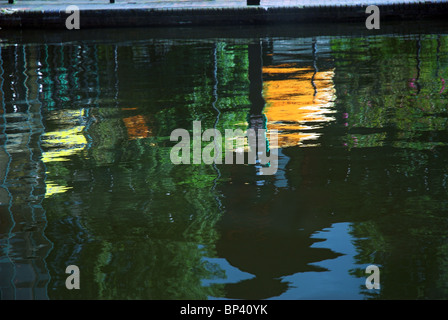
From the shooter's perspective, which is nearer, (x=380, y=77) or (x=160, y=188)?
(x=160, y=188)

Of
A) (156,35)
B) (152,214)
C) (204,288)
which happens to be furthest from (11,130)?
(156,35)

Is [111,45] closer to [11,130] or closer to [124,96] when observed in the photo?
[124,96]

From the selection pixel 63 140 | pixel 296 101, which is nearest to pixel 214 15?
pixel 296 101

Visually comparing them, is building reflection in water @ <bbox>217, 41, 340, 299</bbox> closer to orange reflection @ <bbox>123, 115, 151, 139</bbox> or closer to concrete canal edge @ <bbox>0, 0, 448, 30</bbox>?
orange reflection @ <bbox>123, 115, 151, 139</bbox>

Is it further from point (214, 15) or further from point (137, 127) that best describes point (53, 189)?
point (214, 15)

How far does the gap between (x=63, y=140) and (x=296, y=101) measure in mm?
2623

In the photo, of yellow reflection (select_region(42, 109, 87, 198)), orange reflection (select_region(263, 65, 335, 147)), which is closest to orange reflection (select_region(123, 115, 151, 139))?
yellow reflection (select_region(42, 109, 87, 198))

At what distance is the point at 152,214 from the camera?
15.1 feet

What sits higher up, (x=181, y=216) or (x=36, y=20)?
(x=36, y=20)

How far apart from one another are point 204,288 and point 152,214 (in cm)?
111

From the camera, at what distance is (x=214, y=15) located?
16.7m

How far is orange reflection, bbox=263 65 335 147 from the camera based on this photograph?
6637 millimetres

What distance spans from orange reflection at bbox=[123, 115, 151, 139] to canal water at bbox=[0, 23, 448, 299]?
0.12ft

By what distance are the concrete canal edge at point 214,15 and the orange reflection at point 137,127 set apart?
374 inches
